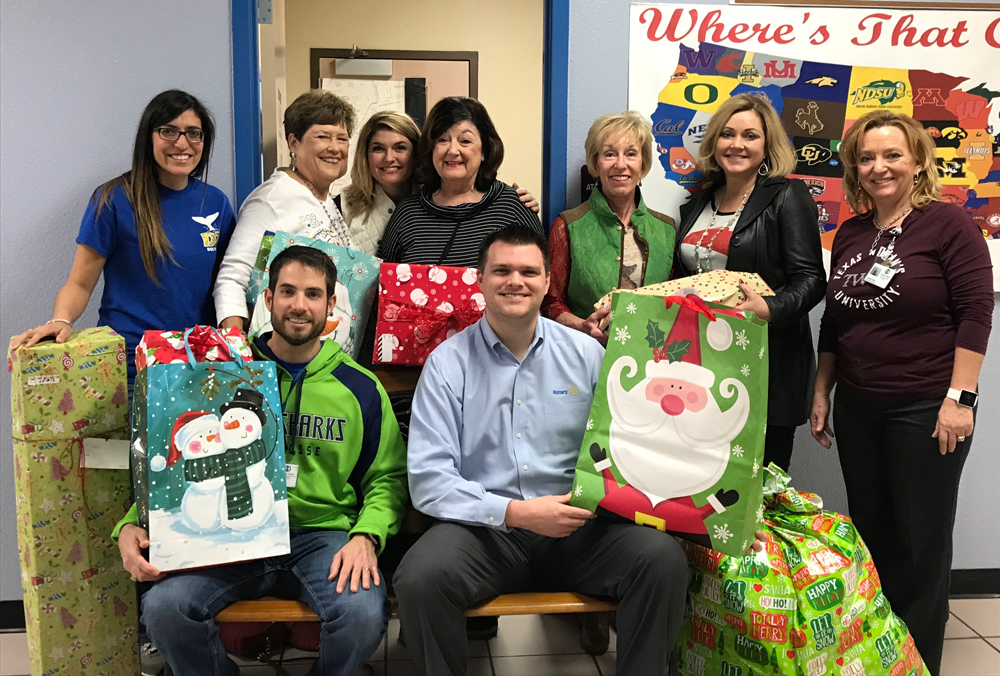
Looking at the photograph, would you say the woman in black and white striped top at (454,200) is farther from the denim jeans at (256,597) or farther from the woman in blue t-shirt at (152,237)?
the denim jeans at (256,597)

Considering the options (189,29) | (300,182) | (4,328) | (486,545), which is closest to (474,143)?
(300,182)

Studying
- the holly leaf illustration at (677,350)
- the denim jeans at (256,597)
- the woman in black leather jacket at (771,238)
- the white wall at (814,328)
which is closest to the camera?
the denim jeans at (256,597)

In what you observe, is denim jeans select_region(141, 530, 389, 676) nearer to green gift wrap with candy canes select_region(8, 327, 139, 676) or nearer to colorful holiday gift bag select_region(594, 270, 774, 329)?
green gift wrap with candy canes select_region(8, 327, 139, 676)

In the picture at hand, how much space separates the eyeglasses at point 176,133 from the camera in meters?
2.30

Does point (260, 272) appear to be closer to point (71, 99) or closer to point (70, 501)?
point (70, 501)

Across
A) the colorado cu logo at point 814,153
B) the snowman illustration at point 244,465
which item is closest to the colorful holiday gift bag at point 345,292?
the snowman illustration at point 244,465

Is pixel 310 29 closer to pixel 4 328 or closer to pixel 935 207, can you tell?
pixel 4 328

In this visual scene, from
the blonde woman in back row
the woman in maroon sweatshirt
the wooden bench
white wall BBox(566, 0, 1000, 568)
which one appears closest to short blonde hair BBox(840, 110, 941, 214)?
the woman in maroon sweatshirt

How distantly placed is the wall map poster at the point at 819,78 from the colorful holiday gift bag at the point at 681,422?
1095 millimetres


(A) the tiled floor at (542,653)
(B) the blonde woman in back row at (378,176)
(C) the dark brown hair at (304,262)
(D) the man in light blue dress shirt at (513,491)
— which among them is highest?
(B) the blonde woman in back row at (378,176)

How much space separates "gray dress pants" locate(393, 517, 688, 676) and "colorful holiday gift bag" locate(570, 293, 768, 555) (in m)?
0.10

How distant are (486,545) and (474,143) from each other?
1.32m

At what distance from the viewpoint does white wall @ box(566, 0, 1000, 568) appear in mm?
2791

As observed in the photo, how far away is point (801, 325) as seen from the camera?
2514 mm
